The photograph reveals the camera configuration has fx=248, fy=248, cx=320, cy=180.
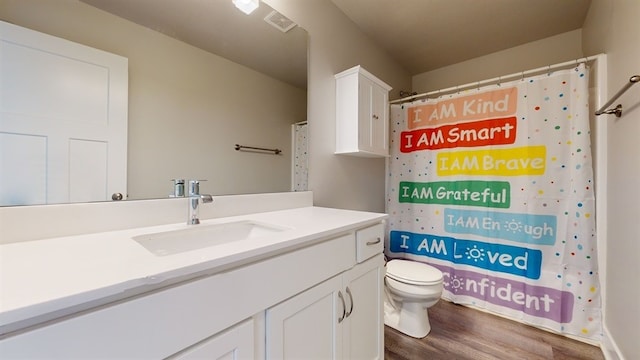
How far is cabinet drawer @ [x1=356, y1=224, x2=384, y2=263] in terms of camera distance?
1085mm

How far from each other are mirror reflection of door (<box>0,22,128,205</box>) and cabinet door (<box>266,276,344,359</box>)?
0.75 m

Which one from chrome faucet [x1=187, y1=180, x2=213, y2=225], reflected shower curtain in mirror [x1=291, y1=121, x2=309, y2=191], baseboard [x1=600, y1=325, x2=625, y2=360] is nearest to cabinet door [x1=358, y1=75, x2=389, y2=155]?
reflected shower curtain in mirror [x1=291, y1=121, x2=309, y2=191]

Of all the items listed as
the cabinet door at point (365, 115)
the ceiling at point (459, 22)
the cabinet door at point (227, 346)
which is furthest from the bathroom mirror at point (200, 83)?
the ceiling at point (459, 22)

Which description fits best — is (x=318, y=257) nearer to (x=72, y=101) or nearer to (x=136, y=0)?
(x=72, y=101)

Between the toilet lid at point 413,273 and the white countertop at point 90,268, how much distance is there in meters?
1.01

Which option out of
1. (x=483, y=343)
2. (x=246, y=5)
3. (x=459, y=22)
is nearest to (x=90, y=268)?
(x=246, y=5)

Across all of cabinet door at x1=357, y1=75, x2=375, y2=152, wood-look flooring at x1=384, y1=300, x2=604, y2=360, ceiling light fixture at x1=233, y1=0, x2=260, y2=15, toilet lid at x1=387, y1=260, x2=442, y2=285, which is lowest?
wood-look flooring at x1=384, y1=300, x2=604, y2=360

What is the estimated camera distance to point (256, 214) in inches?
51.0

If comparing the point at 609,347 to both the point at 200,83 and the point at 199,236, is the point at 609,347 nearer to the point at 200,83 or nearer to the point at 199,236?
the point at 199,236

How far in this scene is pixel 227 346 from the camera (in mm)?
618

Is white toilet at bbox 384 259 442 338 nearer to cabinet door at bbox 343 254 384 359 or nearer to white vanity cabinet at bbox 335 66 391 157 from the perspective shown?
cabinet door at bbox 343 254 384 359

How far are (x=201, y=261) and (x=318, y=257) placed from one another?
42 centimetres

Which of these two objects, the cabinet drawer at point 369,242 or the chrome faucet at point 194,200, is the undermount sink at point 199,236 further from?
the cabinet drawer at point 369,242

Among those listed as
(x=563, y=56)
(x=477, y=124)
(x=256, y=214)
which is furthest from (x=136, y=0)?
(x=563, y=56)
